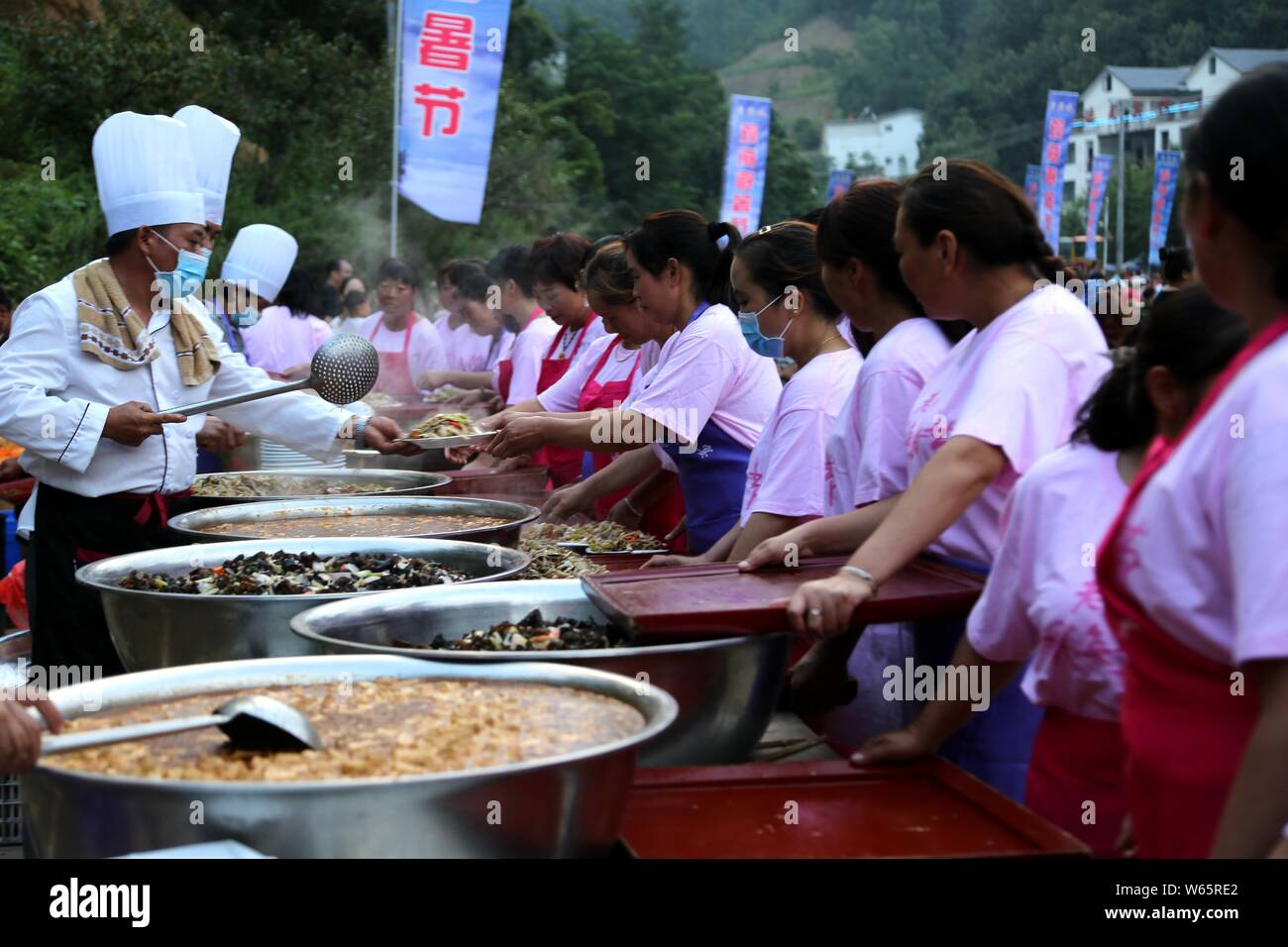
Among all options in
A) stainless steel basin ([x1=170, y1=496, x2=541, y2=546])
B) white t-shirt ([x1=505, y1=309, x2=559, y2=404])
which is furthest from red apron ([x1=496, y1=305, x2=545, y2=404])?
stainless steel basin ([x1=170, y1=496, x2=541, y2=546])

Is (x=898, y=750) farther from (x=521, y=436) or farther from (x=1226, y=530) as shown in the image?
(x=521, y=436)

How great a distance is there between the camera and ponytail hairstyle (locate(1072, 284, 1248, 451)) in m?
1.39

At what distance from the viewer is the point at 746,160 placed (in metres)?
17.7

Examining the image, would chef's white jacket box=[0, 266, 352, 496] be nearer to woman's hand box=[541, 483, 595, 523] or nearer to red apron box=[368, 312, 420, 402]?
woman's hand box=[541, 483, 595, 523]

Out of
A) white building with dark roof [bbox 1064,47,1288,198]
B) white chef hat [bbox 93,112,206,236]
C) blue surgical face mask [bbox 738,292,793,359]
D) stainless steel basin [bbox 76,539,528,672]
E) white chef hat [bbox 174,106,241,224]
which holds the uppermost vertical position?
white building with dark roof [bbox 1064,47,1288,198]

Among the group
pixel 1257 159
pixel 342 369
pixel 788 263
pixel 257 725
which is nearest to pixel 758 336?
pixel 788 263

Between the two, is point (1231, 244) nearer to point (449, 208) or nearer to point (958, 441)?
point (958, 441)

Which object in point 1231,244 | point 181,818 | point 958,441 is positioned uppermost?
point 1231,244

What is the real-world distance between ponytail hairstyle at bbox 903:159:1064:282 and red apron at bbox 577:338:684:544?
5.37 feet

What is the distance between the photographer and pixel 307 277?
7781 mm

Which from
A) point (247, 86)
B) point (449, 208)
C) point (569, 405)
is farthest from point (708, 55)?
point (569, 405)
